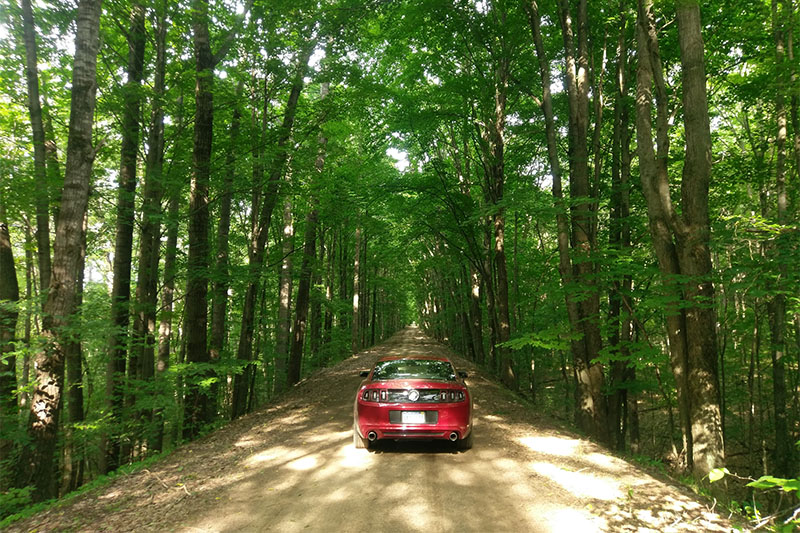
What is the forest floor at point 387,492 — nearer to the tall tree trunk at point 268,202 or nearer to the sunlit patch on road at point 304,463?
the sunlit patch on road at point 304,463

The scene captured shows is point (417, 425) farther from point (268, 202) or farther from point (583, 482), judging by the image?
point (268, 202)

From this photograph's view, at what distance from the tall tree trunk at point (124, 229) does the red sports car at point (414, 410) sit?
19.8ft

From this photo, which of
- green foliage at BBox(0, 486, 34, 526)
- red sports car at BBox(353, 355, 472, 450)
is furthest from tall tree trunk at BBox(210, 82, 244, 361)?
red sports car at BBox(353, 355, 472, 450)

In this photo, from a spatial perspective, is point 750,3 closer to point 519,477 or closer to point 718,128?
point 718,128

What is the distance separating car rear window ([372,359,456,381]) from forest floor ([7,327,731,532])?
1.08 meters

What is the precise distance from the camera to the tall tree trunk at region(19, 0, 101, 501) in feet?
19.4

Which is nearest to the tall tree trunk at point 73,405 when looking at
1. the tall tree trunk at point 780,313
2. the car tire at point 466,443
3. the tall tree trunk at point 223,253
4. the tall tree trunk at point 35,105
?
the tall tree trunk at point 35,105

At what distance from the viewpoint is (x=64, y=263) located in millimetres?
5996

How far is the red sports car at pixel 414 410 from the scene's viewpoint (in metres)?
5.84

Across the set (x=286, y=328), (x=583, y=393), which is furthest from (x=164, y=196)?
(x=583, y=393)

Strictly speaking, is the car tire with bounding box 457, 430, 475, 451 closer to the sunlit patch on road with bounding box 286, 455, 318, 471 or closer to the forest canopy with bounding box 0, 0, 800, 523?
the sunlit patch on road with bounding box 286, 455, 318, 471

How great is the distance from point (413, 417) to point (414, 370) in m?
0.87

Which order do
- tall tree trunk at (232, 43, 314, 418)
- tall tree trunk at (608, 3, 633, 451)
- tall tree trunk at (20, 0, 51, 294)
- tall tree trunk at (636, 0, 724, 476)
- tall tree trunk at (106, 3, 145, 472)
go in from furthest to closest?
tall tree trunk at (232, 43, 314, 418) < tall tree trunk at (608, 3, 633, 451) < tall tree trunk at (106, 3, 145, 472) < tall tree trunk at (20, 0, 51, 294) < tall tree trunk at (636, 0, 724, 476)

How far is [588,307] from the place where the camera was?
30.0 ft
